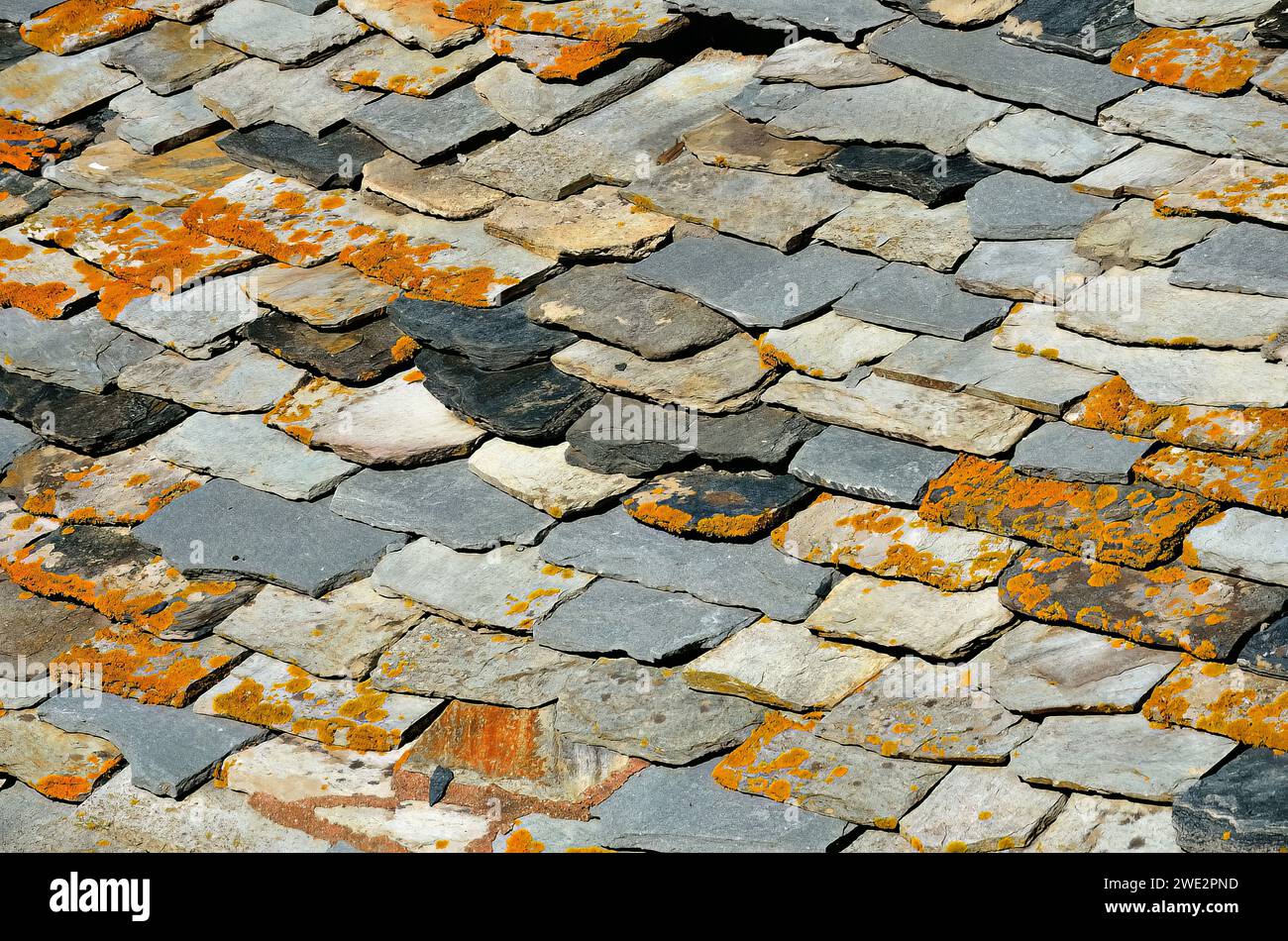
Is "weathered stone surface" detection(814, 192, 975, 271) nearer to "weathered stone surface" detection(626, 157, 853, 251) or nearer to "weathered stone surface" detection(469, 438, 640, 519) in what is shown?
Result: "weathered stone surface" detection(626, 157, 853, 251)

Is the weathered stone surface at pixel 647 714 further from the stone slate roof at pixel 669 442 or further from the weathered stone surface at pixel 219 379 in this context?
the weathered stone surface at pixel 219 379

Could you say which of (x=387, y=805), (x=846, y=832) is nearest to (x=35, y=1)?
(x=387, y=805)

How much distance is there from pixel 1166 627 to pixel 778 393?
943mm

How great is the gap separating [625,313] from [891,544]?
86cm

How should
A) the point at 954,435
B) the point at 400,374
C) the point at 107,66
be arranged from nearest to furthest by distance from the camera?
the point at 954,435 < the point at 400,374 < the point at 107,66

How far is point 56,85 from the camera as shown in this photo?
15.3ft

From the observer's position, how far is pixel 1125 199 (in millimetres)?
3055

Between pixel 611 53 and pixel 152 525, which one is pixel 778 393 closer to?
pixel 611 53

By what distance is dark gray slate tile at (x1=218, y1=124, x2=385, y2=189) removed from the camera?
4.04m

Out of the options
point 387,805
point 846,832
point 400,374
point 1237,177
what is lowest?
point 387,805

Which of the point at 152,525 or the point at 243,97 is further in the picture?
the point at 243,97

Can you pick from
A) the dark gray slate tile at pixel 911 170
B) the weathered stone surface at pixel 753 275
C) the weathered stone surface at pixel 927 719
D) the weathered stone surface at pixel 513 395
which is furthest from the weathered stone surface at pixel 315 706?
the dark gray slate tile at pixel 911 170

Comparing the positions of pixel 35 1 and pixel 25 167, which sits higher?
pixel 35 1

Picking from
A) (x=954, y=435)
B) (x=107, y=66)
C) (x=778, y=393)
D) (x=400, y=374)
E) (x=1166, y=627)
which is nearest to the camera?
(x=1166, y=627)
